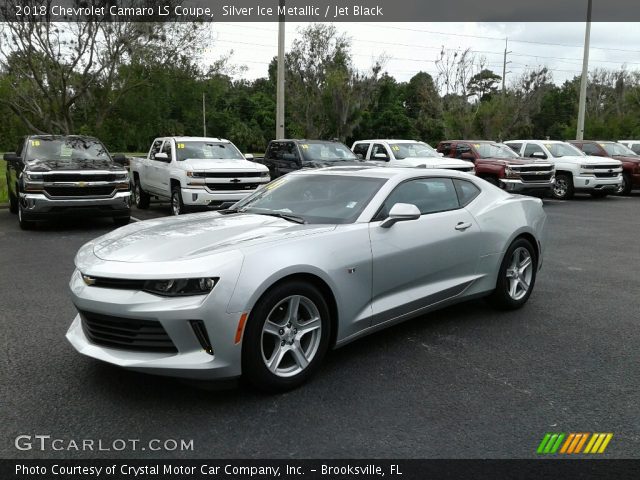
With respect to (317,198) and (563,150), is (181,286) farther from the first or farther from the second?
(563,150)

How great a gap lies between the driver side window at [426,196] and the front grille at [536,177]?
463 inches

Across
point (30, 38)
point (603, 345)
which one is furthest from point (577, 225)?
point (30, 38)

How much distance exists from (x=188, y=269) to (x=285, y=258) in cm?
62

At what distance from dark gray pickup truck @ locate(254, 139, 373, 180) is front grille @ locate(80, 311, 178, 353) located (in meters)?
10.9

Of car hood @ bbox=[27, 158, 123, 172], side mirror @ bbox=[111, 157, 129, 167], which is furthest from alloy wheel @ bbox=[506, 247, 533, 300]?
side mirror @ bbox=[111, 157, 129, 167]

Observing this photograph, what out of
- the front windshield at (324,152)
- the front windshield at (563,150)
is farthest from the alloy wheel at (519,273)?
the front windshield at (563,150)

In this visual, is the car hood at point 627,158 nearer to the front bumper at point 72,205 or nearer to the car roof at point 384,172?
the front bumper at point 72,205

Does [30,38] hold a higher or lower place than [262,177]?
higher

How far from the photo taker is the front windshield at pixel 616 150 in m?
20.6

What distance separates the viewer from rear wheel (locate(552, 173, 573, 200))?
60.1 ft

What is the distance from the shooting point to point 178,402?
3.71 metres
